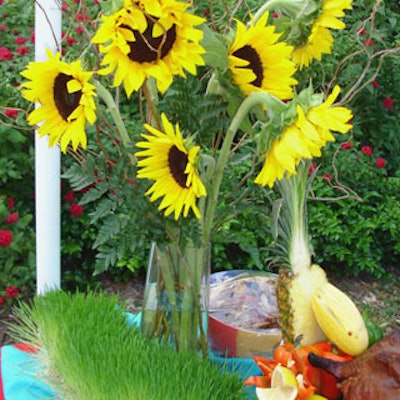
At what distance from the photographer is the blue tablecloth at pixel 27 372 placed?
1203 mm

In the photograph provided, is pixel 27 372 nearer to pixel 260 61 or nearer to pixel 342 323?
pixel 342 323

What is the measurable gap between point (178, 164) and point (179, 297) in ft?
0.94

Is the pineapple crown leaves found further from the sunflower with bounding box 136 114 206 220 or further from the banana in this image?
the sunflower with bounding box 136 114 206 220

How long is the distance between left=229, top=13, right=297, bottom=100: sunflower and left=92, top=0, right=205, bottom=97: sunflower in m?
0.09

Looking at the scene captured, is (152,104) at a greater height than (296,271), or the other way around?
(152,104)

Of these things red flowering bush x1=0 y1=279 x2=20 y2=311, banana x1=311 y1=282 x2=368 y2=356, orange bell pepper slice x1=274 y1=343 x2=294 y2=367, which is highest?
banana x1=311 y1=282 x2=368 y2=356

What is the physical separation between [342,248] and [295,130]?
213 centimetres

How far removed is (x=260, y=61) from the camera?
3.10 ft

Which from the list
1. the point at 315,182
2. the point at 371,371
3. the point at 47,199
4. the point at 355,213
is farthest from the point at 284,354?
the point at 355,213

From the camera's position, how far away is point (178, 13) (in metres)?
0.80

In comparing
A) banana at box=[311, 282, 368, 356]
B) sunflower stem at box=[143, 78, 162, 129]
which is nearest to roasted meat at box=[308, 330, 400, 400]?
banana at box=[311, 282, 368, 356]

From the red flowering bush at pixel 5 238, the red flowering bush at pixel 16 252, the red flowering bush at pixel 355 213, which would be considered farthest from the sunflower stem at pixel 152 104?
the red flowering bush at pixel 355 213

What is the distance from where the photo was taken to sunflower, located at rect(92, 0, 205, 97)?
79cm

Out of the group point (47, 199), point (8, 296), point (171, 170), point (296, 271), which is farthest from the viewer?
point (8, 296)
